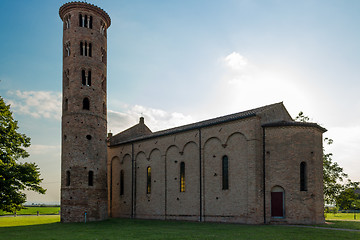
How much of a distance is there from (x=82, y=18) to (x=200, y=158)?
20.0 m

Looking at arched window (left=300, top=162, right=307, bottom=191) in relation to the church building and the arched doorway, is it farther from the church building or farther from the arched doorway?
the arched doorway

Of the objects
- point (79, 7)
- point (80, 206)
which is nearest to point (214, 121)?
point (80, 206)

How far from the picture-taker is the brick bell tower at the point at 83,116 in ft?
105

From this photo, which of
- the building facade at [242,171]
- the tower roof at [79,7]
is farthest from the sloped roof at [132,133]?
the tower roof at [79,7]

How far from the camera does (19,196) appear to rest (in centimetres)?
2634

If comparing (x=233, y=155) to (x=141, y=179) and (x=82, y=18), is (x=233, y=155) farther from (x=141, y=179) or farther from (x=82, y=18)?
(x=82, y=18)

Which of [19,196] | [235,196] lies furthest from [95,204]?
[235,196]

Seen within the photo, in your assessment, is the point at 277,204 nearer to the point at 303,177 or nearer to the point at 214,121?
the point at 303,177

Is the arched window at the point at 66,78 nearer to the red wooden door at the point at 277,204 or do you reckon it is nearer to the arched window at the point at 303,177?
the red wooden door at the point at 277,204

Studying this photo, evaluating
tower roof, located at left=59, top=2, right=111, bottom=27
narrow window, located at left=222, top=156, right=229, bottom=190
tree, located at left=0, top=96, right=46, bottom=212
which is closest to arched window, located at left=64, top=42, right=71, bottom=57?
tower roof, located at left=59, top=2, right=111, bottom=27

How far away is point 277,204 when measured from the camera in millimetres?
25031

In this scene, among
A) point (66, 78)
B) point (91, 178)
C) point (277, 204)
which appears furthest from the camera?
point (66, 78)

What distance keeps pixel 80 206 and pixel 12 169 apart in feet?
25.8

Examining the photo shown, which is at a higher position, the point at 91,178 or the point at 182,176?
the point at 182,176
